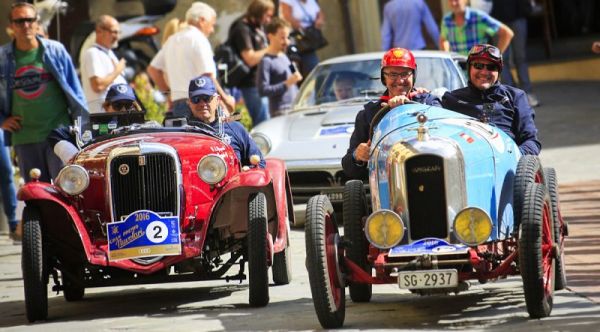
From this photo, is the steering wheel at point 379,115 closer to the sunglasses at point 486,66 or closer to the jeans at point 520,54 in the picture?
the sunglasses at point 486,66

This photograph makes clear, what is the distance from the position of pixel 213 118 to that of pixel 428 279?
3.50 metres

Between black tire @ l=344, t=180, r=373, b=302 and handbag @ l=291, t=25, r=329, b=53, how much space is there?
10285mm

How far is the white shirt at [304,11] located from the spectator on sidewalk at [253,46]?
1671mm

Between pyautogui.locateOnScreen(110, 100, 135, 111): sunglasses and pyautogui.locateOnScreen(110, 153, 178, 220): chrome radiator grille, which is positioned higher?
pyautogui.locateOnScreen(110, 100, 135, 111): sunglasses

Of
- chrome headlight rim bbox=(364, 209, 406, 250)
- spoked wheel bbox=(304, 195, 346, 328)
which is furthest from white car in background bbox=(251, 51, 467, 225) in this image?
chrome headlight rim bbox=(364, 209, 406, 250)

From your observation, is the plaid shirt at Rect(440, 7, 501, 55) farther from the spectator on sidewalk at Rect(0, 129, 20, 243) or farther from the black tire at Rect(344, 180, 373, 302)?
the black tire at Rect(344, 180, 373, 302)

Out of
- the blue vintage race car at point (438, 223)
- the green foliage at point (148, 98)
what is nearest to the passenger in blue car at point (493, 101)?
the blue vintage race car at point (438, 223)

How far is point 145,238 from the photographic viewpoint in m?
10.1

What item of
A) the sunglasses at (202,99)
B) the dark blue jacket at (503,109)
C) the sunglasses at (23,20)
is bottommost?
the dark blue jacket at (503,109)

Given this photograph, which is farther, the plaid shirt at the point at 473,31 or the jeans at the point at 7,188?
the plaid shirt at the point at 473,31

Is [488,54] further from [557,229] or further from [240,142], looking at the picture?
[240,142]

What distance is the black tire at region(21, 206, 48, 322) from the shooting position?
33.3ft

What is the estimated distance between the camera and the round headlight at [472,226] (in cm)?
866

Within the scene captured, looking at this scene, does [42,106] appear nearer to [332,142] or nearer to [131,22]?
[332,142]
